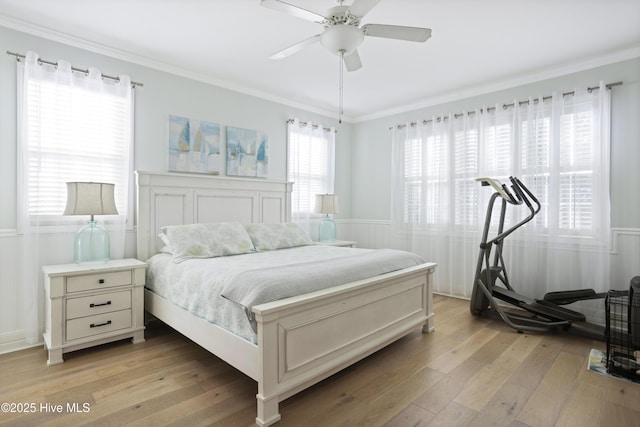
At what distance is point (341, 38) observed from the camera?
2172mm

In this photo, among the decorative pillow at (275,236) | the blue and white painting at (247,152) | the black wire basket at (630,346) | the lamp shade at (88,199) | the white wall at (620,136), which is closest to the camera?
the black wire basket at (630,346)

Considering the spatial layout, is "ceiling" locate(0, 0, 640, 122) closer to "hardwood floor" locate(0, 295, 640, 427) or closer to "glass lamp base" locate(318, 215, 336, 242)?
"glass lamp base" locate(318, 215, 336, 242)

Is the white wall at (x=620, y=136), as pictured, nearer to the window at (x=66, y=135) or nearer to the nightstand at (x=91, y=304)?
the window at (x=66, y=135)

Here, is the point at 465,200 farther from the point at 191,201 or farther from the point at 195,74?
the point at 195,74

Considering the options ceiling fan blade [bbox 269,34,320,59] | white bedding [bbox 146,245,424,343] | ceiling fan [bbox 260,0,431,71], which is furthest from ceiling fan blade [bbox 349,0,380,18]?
white bedding [bbox 146,245,424,343]

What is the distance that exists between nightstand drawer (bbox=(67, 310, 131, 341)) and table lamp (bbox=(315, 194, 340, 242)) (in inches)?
103

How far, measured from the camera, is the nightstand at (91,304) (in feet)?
8.36

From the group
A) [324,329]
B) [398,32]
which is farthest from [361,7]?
[324,329]

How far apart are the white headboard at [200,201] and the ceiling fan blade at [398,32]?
238 cm

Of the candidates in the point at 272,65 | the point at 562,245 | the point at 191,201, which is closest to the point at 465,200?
the point at 562,245

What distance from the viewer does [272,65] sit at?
3.65m

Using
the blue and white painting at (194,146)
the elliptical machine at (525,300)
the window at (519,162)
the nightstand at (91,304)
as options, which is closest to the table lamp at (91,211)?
the nightstand at (91,304)

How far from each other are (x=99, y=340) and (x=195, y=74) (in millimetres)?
2833

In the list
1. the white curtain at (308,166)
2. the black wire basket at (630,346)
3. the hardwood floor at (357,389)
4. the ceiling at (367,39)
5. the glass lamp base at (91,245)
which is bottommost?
the hardwood floor at (357,389)
